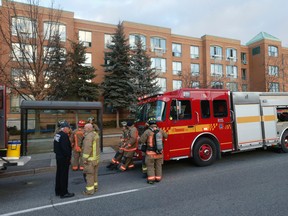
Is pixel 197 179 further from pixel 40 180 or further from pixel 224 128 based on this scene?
pixel 40 180

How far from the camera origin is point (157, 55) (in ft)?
111

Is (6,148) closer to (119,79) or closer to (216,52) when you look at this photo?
(119,79)

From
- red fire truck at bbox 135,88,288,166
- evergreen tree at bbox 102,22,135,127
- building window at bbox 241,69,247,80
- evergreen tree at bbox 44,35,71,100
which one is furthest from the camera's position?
building window at bbox 241,69,247,80

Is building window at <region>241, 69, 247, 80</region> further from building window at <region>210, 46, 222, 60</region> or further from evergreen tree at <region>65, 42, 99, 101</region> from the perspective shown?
evergreen tree at <region>65, 42, 99, 101</region>

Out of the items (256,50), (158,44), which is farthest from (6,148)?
(256,50)

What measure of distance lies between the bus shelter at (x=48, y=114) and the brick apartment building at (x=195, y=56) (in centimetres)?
1535

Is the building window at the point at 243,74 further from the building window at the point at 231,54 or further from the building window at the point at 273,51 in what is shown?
the building window at the point at 273,51

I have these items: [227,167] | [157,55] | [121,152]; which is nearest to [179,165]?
[227,167]

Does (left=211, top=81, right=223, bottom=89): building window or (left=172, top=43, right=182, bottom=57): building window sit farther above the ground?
(left=172, top=43, right=182, bottom=57): building window

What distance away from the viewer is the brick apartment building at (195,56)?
2975cm

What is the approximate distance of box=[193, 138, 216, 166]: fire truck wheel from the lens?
7648 mm

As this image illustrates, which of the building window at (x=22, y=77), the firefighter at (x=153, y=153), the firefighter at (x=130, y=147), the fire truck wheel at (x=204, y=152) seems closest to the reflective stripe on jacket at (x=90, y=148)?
the firefighter at (x=153, y=153)

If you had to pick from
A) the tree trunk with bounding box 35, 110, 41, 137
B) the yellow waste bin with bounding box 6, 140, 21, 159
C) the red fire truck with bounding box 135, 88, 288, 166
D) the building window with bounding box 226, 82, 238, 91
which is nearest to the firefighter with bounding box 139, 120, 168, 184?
the red fire truck with bounding box 135, 88, 288, 166

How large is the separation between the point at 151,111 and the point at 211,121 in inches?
87.3
